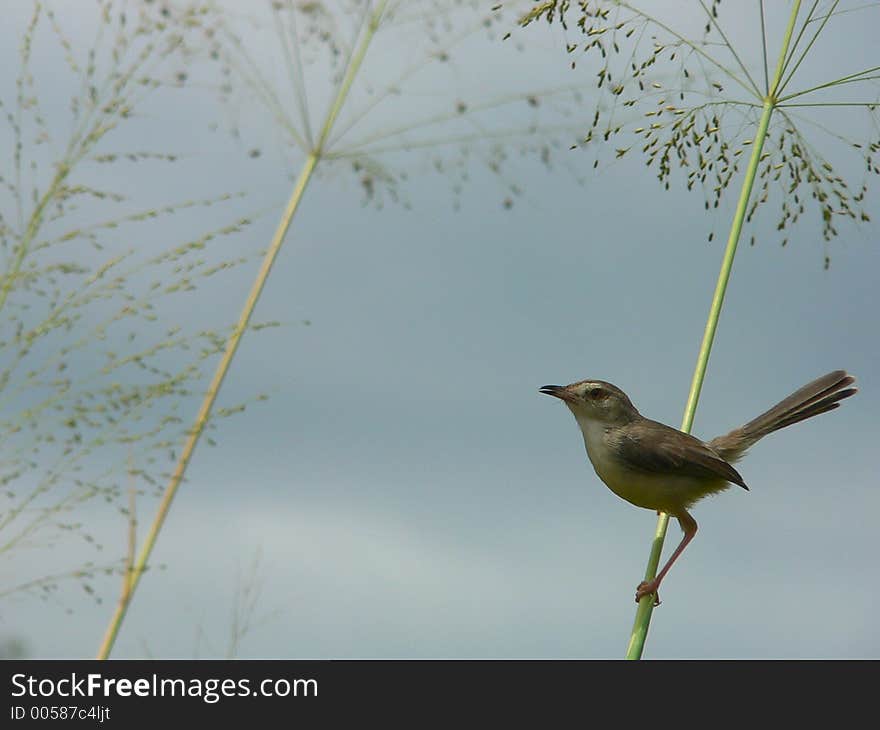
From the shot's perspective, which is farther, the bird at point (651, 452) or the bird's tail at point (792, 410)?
the bird's tail at point (792, 410)

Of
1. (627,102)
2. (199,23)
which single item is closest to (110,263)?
(199,23)

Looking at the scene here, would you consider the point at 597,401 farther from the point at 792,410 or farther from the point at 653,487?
the point at 792,410

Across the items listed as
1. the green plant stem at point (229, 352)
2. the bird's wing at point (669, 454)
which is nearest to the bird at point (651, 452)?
the bird's wing at point (669, 454)

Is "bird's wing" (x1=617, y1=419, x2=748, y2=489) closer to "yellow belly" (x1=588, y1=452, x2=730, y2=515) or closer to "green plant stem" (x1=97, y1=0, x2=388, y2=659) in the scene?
"yellow belly" (x1=588, y1=452, x2=730, y2=515)

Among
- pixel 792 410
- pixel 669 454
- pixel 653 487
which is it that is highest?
pixel 792 410

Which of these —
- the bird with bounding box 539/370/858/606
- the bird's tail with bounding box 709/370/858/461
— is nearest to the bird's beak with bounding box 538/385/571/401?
the bird with bounding box 539/370/858/606

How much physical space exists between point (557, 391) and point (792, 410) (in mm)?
1171

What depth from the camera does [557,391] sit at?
438 centimetres

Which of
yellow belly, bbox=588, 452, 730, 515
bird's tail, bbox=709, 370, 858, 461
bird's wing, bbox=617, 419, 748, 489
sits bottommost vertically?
yellow belly, bbox=588, 452, 730, 515

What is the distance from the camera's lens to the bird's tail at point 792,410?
4.57 meters

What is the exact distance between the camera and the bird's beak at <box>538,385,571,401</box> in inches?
170

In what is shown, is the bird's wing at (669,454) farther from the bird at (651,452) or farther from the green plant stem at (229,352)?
the green plant stem at (229,352)

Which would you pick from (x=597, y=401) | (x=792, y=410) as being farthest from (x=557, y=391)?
(x=792, y=410)

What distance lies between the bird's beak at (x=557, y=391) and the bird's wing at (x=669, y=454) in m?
0.32
